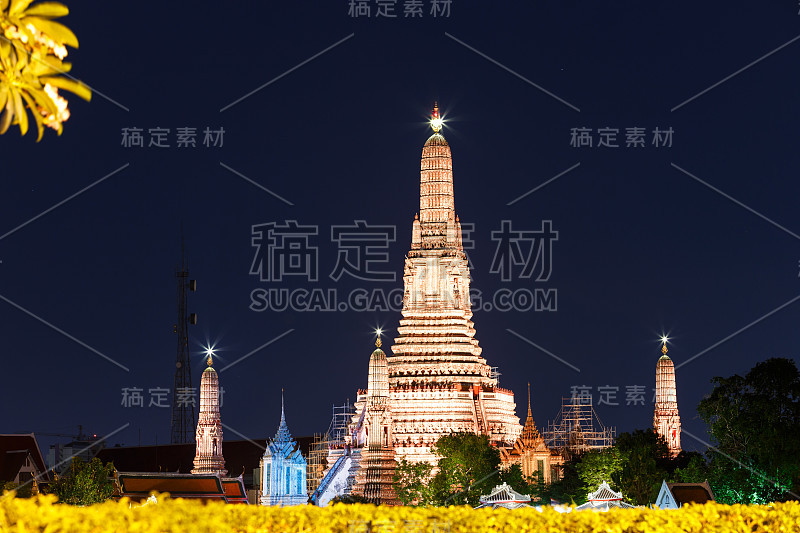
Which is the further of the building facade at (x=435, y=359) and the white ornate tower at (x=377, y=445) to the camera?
the building facade at (x=435, y=359)

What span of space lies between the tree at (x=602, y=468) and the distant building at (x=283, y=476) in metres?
15.5

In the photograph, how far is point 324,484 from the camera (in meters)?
66.6

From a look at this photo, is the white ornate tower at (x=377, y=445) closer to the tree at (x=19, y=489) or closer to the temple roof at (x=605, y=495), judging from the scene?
the tree at (x=19, y=489)

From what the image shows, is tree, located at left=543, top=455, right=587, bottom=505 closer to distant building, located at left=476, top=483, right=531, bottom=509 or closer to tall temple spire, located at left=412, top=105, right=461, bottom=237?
distant building, located at left=476, top=483, right=531, bottom=509

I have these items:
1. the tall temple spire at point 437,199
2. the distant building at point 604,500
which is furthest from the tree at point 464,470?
the tall temple spire at point 437,199

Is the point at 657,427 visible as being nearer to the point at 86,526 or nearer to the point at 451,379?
the point at 451,379

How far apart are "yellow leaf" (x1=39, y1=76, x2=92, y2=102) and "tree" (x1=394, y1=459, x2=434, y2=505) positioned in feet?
157

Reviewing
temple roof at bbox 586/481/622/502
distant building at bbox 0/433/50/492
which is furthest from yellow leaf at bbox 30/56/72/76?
distant building at bbox 0/433/50/492

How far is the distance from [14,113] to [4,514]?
5571 millimetres

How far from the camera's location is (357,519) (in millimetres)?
15969

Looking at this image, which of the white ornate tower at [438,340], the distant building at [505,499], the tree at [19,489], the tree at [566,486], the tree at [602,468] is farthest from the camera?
the white ornate tower at [438,340]

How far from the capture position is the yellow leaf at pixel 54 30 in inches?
305

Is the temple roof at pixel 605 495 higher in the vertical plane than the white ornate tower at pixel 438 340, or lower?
lower

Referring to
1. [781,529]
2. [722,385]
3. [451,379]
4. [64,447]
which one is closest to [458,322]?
[451,379]
